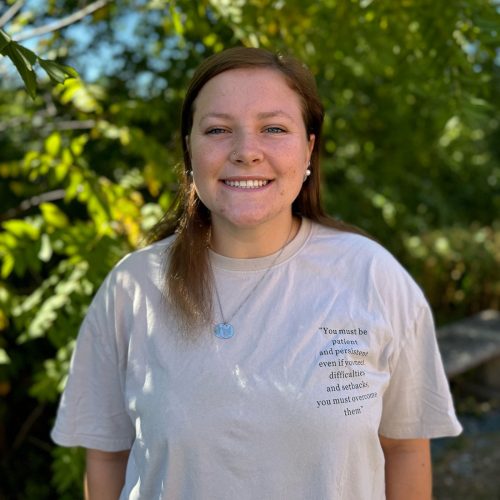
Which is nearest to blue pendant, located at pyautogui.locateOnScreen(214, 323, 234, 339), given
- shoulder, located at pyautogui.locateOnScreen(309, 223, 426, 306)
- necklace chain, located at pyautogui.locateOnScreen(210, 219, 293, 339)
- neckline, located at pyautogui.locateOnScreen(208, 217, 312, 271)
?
necklace chain, located at pyautogui.locateOnScreen(210, 219, 293, 339)

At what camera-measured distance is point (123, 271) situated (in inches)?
69.3

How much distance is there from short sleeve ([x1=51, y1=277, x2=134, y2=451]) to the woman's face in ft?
1.27

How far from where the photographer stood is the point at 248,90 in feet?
5.31

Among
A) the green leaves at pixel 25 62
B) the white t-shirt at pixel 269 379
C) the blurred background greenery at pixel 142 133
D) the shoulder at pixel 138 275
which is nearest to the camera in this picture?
the green leaves at pixel 25 62

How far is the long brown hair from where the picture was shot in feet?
5.36

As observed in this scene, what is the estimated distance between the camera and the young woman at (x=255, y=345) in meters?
1.50

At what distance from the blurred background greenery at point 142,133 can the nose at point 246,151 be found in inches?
18.2

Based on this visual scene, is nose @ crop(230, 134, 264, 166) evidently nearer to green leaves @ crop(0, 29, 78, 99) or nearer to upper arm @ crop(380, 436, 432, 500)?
green leaves @ crop(0, 29, 78, 99)

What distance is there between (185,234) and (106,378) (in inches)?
16.2

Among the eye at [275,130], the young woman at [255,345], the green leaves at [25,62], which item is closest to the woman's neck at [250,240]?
the young woman at [255,345]

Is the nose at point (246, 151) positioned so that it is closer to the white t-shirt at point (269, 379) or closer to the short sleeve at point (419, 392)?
the white t-shirt at point (269, 379)

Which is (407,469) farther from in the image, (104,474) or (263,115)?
(263,115)

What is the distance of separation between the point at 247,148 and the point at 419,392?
73 cm

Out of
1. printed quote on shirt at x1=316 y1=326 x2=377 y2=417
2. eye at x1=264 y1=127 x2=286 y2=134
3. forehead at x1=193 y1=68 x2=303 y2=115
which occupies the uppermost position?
forehead at x1=193 y1=68 x2=303 y2=115
